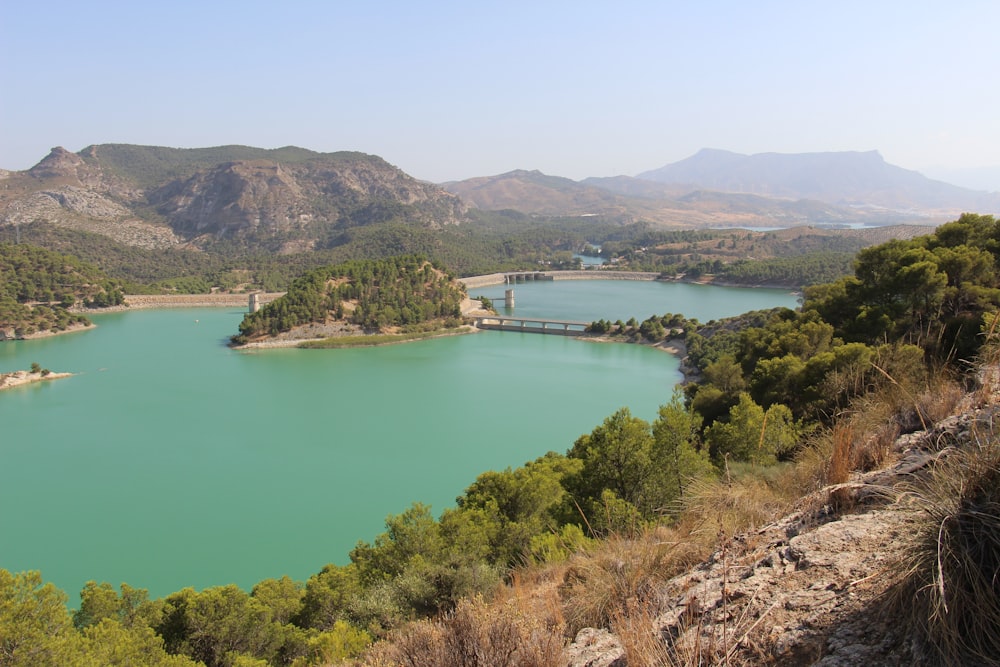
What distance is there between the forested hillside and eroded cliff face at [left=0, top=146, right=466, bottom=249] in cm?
2828

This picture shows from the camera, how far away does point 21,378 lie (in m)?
26.9

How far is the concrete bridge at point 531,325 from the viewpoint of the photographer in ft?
132

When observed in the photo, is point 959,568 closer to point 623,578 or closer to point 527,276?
point 623,578

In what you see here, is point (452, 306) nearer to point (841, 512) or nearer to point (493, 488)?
point (493, 488)

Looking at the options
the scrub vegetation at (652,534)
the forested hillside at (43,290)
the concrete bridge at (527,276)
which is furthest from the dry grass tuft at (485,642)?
the concrete bridge at (527,276)

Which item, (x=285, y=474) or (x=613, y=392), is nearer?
(x=285, y=474)

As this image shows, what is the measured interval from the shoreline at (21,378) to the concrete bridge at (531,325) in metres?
23.4

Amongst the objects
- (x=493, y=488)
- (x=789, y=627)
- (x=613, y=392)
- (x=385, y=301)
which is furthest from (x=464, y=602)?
(x=385, y=301)

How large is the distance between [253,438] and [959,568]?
20.9 meters

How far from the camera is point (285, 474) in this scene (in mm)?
17031

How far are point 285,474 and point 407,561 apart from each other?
11.3 m

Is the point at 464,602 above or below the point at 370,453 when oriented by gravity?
above

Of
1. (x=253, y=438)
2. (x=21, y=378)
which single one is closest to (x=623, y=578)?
(x=253, y=438)

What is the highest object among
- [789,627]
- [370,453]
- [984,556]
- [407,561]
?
Result: [984,556]
